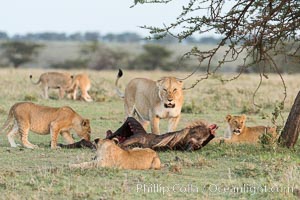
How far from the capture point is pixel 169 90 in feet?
37.1

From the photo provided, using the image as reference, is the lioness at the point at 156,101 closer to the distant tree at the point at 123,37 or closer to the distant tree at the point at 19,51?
the distant tree at the point at 19,51

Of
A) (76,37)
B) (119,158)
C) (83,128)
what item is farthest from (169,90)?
(76,37)

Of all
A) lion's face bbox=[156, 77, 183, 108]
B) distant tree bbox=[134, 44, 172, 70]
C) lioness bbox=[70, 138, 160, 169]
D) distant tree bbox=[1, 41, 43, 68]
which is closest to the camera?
lioness bbox=[70, 138, 160, 169]

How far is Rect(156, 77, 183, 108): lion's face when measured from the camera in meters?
11.3

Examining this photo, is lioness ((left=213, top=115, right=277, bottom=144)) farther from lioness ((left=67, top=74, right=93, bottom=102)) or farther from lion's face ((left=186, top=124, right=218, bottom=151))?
lioness ((left=67, top=74, right=93, bottom=102))

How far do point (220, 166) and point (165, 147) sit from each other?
1369 mm

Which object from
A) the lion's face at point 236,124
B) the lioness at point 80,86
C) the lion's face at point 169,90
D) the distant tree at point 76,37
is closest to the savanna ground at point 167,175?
the lion's face at point 169,90

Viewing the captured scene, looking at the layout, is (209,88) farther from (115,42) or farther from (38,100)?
(115,42)

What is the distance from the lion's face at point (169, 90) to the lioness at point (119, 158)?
9.96 feet

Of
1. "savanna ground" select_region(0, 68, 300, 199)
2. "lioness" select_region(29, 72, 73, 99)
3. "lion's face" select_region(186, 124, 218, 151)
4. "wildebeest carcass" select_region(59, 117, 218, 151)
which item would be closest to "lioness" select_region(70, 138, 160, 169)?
"savanna ground" select_region(0, 68, 300, 199)

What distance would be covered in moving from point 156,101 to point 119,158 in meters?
3.52

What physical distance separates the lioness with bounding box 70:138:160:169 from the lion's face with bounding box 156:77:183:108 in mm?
3035

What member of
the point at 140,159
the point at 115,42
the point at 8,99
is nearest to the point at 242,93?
the point at 8,99

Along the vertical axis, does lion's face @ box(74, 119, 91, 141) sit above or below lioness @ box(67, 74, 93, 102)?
below
